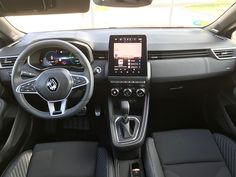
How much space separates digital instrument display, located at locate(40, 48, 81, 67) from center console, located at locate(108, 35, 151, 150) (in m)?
0.24

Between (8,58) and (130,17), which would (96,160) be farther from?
(130,17)

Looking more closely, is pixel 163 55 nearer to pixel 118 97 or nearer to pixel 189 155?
pixel 118 97

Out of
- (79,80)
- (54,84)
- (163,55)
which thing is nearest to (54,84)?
(54,84)

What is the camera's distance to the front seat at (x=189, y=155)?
209cm

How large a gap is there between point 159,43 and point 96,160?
0.88 metres

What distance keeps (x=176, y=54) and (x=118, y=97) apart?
486mm

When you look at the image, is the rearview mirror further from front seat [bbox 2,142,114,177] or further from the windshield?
the windshield

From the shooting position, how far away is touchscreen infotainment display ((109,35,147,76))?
2.25 metres

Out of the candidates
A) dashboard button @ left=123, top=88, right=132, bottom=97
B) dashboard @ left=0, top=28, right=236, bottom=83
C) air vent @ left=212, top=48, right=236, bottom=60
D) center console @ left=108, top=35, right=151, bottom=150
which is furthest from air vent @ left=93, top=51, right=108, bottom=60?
air vent @ left=212, top=48, right=236, bottom=60

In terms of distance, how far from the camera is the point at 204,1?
3.68 metres

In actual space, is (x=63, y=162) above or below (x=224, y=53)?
below

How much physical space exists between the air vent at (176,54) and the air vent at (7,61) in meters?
0.88

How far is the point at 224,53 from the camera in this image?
8.34 feet

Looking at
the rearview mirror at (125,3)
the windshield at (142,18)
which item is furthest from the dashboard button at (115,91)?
the windshield at (142,18)
